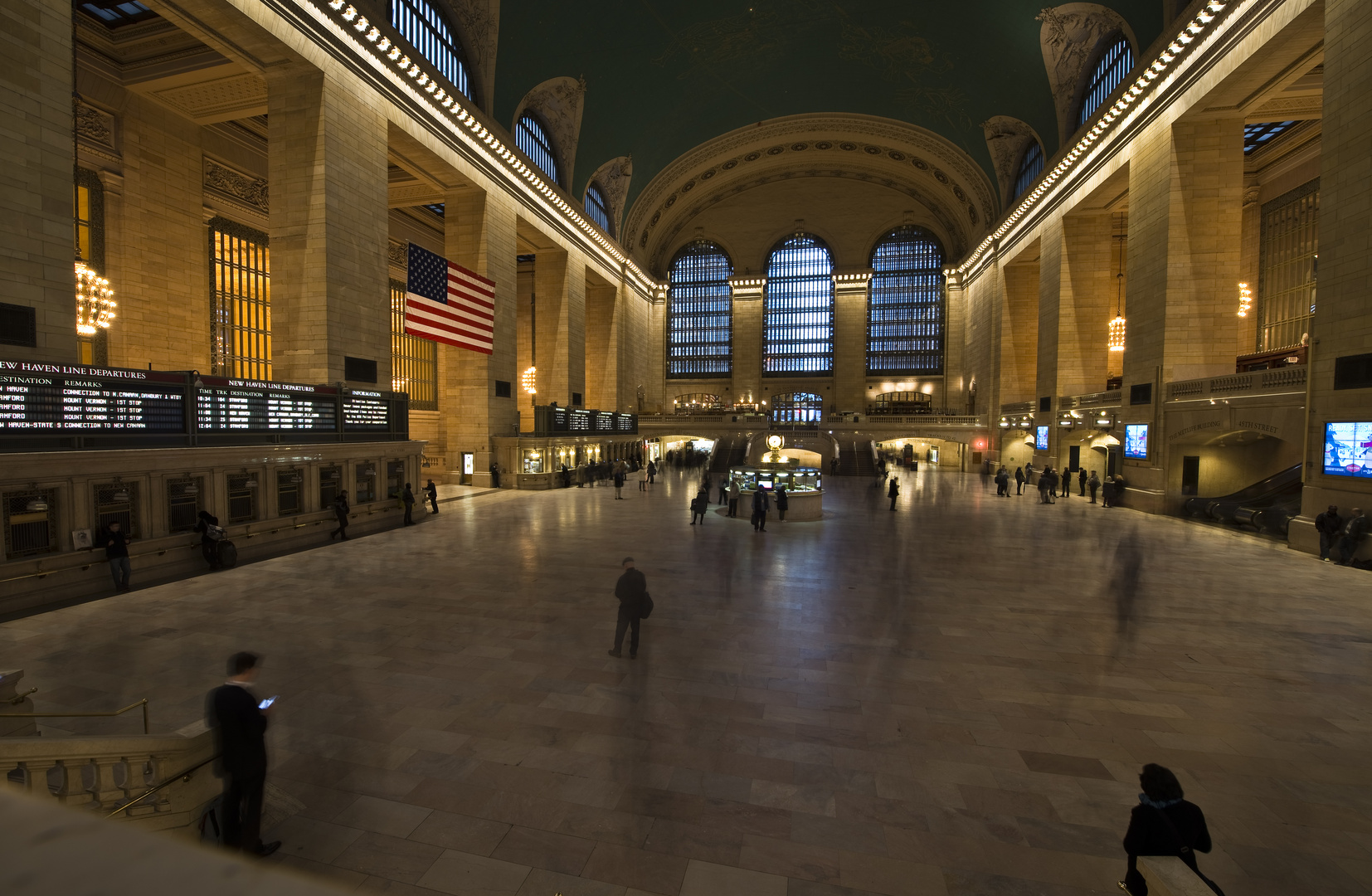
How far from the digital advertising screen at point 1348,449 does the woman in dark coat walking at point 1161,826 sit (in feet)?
43.6

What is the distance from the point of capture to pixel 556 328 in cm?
3127

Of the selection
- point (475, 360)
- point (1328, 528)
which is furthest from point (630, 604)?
point (475, 360)

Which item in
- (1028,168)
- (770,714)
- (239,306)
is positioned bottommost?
(770,714)

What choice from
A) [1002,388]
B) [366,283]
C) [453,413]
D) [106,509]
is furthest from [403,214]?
[1002,388]

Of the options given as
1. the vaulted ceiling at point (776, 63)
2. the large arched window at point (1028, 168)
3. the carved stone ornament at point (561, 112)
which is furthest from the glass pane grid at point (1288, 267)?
the carved stone ornament at point (561, 112)

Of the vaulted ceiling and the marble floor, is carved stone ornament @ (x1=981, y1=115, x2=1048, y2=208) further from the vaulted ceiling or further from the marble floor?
the marble floor

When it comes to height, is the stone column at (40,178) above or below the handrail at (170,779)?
above

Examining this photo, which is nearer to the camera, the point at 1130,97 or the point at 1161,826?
the point at 1161,826

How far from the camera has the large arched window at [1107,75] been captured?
874 inches

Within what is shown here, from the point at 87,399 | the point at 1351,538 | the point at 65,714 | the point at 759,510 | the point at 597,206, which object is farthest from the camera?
the point at 597,206

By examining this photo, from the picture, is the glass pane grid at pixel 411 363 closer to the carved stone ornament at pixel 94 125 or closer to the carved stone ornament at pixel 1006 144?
the carved stone ornament at pixel 94 125

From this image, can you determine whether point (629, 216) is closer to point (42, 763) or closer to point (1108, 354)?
point (1108, 354)

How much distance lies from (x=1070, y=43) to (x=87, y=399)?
1256 inches

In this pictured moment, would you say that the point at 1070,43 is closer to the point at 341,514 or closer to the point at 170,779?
the point at 341,514
